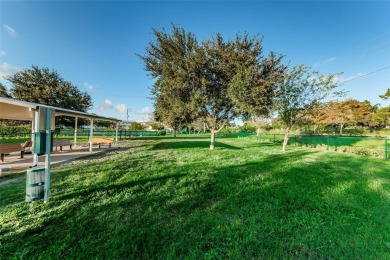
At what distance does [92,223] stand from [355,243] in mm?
4047

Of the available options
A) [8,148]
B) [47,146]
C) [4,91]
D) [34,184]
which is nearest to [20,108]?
[8,148]

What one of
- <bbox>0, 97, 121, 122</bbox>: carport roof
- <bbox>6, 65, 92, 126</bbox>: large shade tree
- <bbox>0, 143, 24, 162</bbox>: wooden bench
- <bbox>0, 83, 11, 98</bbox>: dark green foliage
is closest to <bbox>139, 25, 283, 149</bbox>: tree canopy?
<bbox>0, 97, 121, 122</bbox>: carport roof

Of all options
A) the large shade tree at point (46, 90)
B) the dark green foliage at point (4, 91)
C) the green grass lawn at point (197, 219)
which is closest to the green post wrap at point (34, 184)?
the green grass lawn at point (197, 219)

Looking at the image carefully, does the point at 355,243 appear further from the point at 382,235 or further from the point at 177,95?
the point at 177,95

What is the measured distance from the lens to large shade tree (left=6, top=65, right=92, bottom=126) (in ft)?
65.8

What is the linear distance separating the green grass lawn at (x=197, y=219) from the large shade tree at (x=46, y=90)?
19422 mm

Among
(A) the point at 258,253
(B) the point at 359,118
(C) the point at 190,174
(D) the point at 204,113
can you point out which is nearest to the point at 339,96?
(D) the point at 204,113

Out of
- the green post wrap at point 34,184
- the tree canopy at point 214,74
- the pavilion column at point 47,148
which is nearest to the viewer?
the green post wrap at point 34,184

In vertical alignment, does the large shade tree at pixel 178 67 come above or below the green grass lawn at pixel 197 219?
above

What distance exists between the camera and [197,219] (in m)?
3.09

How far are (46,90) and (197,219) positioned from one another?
24.9 m

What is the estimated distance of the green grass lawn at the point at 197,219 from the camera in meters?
2.36

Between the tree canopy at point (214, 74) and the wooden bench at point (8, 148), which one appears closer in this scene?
the wooden bench at point (8, 148)

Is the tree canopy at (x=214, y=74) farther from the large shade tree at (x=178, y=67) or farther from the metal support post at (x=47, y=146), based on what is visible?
the metal support post at (x=47, y=146)
